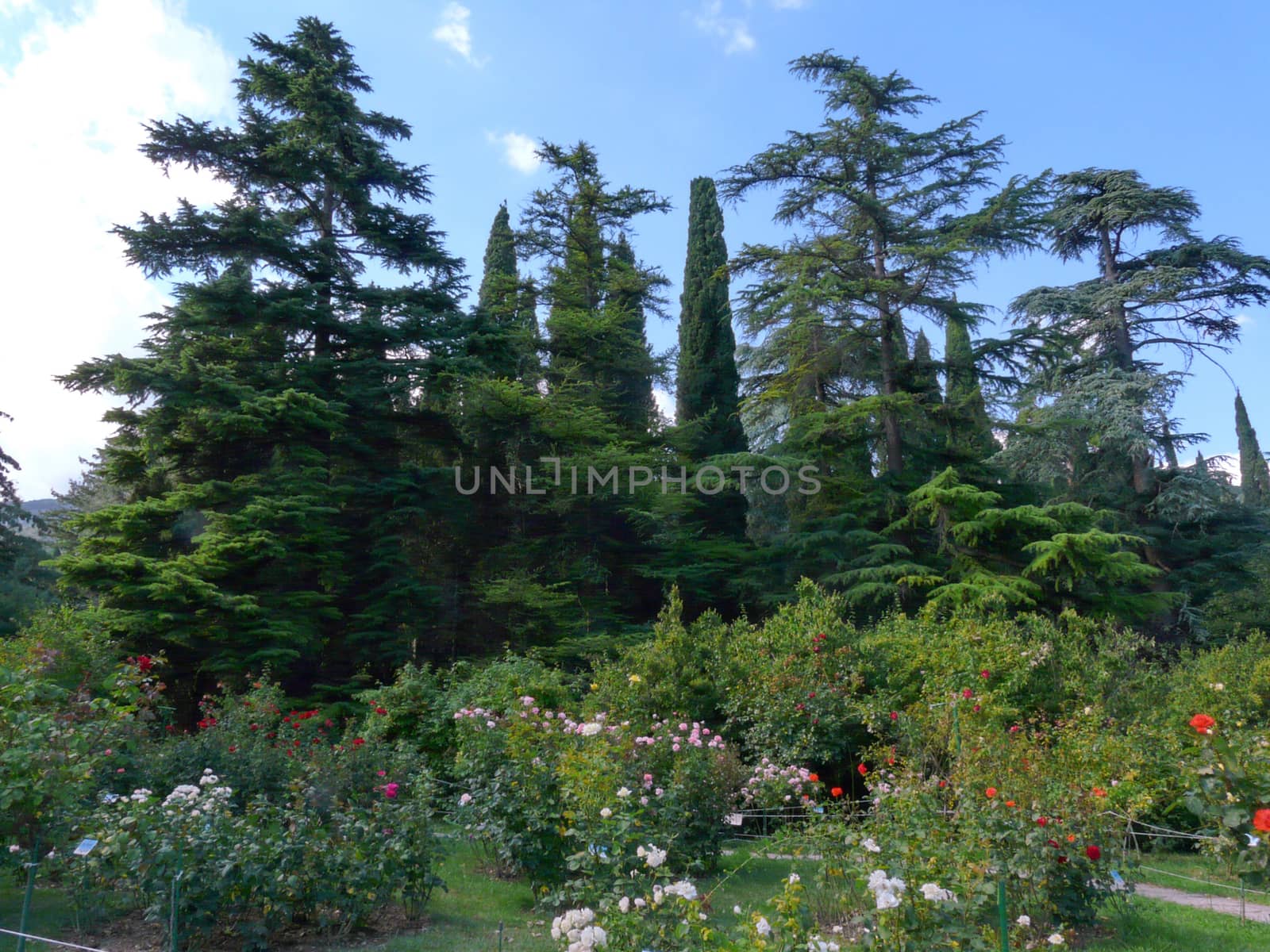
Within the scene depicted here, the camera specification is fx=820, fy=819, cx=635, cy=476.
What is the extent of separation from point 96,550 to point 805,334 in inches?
575

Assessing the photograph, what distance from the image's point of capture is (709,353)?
20.3m

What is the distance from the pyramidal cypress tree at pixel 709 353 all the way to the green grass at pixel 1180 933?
14.8 metres

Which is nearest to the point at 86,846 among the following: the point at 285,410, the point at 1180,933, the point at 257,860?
the point at 257,860

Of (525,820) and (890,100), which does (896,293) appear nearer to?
(890,100)

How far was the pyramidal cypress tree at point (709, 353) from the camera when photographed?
20016 millimetres

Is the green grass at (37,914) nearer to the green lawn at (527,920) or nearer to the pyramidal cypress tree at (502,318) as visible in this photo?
the green lawn at (527,920)

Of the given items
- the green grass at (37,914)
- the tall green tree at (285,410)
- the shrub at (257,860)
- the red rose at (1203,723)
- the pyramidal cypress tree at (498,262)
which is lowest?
the green grass at (37,914)

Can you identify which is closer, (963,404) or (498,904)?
(498,904)

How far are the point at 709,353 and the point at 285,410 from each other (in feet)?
33.8

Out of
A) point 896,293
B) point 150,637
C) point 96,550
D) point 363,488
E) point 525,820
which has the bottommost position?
point 525,820

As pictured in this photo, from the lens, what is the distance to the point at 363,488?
1552 cm

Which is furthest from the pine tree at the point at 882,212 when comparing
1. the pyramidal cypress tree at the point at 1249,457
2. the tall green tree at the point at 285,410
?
the pyramidal cypress tree at the point at 1249,457

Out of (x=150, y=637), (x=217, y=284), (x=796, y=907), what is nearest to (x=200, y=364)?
(x=217, y=284)

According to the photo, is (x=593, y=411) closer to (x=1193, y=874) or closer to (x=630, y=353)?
(x=630, y=353)
